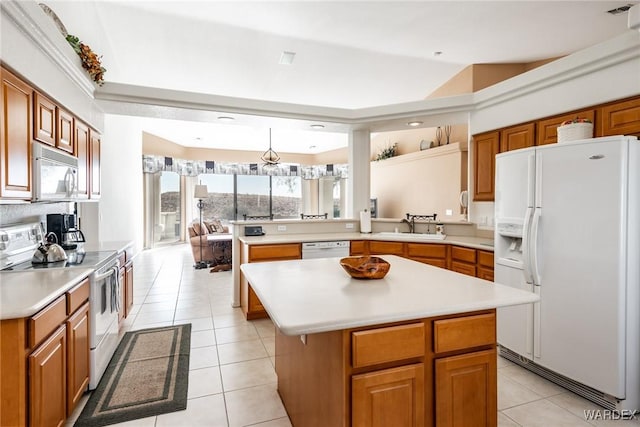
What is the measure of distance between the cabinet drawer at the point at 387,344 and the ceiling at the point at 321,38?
3046 millimetres

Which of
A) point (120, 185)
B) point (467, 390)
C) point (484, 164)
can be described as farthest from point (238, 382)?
point (120, 185)

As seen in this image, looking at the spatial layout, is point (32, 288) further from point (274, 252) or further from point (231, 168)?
point (231, 168)

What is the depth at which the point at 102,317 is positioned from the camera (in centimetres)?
232

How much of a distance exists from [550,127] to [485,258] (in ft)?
4.53

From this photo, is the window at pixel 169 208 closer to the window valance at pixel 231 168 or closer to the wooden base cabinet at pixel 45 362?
the window valance at pixel 231 168

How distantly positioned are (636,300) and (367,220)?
112 inches

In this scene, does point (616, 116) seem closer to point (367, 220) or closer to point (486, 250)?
point (486, 250)

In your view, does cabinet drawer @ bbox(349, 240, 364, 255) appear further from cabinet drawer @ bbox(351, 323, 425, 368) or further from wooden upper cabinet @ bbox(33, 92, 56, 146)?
wooden upper cabinet @ bbox(33, 92, 56, 146)

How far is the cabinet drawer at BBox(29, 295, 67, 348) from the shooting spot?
55.3 inches

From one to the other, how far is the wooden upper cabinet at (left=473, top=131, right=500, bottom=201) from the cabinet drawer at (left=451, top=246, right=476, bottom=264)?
68 centimetres

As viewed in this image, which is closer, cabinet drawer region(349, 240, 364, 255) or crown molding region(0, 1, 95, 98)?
crown molding region(0, 1, 95, 98)

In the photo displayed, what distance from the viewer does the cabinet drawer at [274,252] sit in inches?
139

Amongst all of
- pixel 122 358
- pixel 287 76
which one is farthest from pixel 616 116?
pixel 122 358

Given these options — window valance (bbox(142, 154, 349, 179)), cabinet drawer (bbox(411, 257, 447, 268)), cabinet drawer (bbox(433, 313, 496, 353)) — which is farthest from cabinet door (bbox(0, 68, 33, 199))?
window valance (bbox(142, 154, 349, 179))
